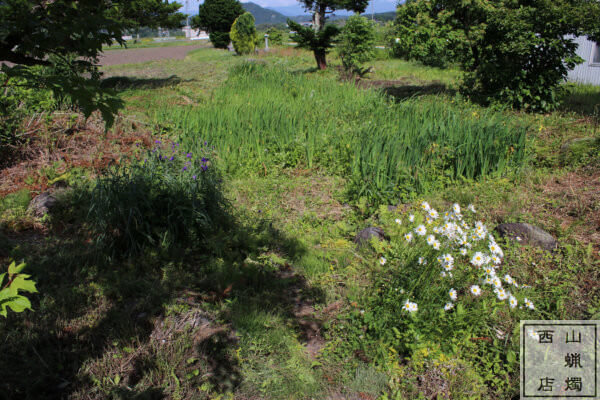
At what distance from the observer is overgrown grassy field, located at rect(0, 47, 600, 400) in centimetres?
228

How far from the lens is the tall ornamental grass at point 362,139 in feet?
14.5

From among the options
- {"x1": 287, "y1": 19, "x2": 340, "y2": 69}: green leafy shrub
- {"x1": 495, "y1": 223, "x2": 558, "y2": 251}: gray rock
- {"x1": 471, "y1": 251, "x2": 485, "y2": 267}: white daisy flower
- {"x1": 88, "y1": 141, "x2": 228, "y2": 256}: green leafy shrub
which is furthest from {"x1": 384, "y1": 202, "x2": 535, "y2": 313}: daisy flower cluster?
{"x1": 287, "y1": 19, "x2": 340, "y2": 69}: green leafy shrub

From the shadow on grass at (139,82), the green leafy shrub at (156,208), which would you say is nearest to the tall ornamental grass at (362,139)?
the green leafy shrub at (156,208)

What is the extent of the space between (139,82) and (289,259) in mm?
9701

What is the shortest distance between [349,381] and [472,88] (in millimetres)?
8472

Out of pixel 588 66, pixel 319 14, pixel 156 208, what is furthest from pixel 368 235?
pixel 319 14

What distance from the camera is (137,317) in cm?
261

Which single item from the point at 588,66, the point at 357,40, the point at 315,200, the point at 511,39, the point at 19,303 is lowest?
the point at 315,200

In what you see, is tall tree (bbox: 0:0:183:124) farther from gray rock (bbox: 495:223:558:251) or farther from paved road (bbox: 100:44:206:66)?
paved road (bbox: 100:44:206:66)

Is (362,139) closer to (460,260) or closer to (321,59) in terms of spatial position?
(460,260)

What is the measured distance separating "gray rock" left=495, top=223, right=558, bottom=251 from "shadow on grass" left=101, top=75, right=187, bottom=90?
9369 millimetres

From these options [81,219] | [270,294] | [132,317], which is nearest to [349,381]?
[270,294]

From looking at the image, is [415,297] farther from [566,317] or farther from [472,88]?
[472,88]

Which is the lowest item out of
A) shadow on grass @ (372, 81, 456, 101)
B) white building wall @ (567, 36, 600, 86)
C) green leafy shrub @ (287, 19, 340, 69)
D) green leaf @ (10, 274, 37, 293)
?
green leaf @ (10, 274, 37, 293)
